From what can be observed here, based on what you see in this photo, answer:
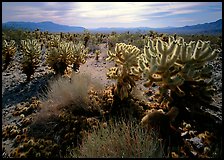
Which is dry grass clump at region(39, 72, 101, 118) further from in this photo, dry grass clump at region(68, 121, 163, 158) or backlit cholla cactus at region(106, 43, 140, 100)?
dry grass clump at region(68, 121, 163, 158)

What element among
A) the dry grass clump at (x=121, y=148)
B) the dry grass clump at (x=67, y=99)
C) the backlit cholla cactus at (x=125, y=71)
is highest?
the backlit cholla cactus at (x=125, y=71)

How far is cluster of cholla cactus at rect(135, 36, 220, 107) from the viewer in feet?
13.6

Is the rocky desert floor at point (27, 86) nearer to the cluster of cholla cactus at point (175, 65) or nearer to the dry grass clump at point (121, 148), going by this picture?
the cluster of cholla cactus at point (175, 65)

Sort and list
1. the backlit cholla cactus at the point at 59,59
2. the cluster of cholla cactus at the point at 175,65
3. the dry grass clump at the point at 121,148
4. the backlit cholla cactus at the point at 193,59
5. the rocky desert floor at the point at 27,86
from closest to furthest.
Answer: the dry grass clump at the point at 121,148
the cluster of cholla cactus at the point at 175,65
the backlit cholla cactus at the point at 193,59
the rocky desert floor at the point at 27,86
the backlit cholla cactus at the point at 59,59

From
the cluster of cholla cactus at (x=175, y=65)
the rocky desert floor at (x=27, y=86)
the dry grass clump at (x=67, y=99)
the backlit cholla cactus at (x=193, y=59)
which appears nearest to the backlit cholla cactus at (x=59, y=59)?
the rocky desert floor at (x=27, y=86)

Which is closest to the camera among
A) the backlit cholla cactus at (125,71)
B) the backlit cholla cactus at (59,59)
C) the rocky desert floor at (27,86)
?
the backlit cholla cactus at (125,71)

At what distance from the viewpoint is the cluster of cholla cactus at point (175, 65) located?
4159 mm

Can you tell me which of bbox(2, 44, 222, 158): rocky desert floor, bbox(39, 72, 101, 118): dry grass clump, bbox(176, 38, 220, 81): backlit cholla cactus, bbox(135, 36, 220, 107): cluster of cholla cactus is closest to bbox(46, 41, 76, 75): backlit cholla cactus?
bbox(2, 44, 222, 158): rocky desert floor

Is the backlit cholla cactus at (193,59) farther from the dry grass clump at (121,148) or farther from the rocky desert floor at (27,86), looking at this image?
the dry grass clump at (121,148)

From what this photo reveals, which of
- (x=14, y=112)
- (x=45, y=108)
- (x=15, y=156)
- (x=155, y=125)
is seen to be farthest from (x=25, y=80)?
(x=155, y=125)

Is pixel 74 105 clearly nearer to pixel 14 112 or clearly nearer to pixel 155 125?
pixel 14 112

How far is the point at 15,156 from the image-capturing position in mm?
4410

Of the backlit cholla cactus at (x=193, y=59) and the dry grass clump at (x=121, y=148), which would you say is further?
the backlit cholla cactus at (x=193, y=59)

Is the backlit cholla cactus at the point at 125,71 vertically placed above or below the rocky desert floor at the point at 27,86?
above
